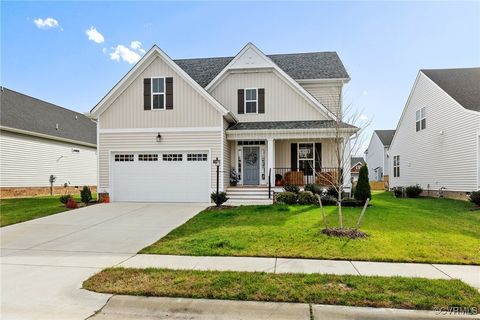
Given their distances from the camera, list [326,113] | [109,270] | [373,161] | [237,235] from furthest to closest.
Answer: [373,161] < [326,113] < [237,235] < [109,270]

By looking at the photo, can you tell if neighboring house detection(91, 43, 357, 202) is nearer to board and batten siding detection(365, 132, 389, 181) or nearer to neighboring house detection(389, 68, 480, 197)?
neighboring house detection(389, 68, 480, 197)

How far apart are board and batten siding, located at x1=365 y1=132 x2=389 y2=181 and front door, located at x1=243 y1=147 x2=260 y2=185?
2271cm

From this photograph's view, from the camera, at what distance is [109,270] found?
213 inches

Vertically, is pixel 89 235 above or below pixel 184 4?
below

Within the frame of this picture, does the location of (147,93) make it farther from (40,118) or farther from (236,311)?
(236,311)

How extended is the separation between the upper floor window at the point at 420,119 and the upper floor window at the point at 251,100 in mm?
11566

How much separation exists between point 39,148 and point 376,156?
3632 cm

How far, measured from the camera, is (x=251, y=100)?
55.2 ft

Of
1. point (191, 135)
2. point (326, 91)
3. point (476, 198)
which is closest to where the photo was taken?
point (476, 198)

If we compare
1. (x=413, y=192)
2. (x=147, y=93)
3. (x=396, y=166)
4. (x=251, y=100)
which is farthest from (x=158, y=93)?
(x=396, y=166)

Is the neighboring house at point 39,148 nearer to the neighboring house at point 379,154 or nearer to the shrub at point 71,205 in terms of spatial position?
the shrub at point 71,205

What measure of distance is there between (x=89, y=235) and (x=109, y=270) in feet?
11.7

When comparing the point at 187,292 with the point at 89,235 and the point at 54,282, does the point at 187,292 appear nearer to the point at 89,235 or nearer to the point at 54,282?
the point at 54,282

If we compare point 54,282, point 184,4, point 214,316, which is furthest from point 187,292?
point 184,4
